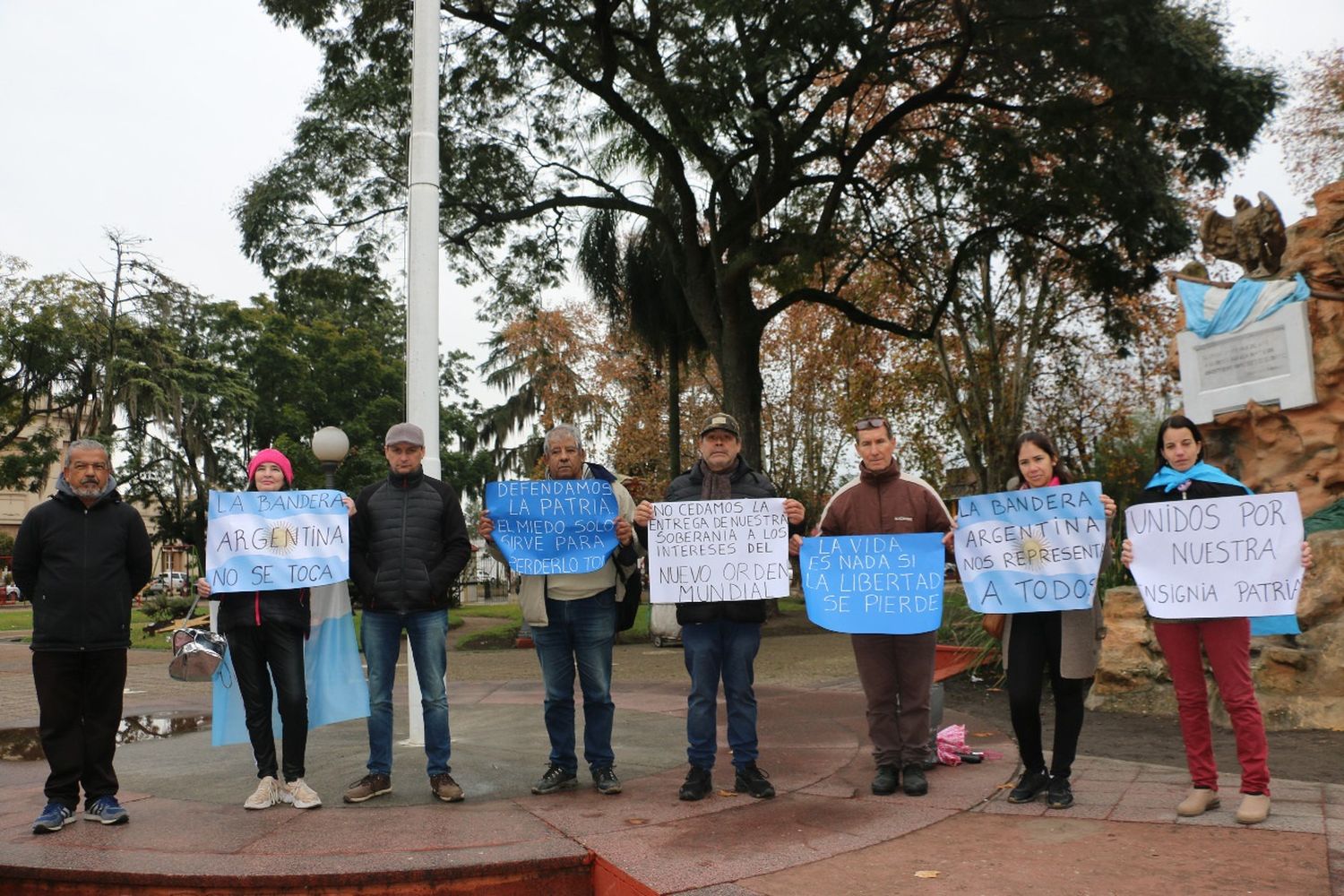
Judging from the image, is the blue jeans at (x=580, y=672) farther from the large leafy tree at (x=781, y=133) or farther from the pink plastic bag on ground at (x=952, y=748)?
the large leafy tree at (x=781, y=133)

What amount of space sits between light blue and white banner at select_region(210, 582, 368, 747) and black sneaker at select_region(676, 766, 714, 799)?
6.08ft

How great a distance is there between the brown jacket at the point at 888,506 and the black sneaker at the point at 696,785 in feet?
4.98

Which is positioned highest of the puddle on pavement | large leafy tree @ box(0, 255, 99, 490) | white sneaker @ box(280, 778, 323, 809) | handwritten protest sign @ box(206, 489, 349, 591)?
large leafy tree @ box(0, 255, 99, 490)

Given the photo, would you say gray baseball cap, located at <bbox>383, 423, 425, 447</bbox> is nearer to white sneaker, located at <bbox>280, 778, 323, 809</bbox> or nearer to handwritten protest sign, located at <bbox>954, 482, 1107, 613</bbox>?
white sneaker, located at <bbox>280, 778, 323, 809</bbox>

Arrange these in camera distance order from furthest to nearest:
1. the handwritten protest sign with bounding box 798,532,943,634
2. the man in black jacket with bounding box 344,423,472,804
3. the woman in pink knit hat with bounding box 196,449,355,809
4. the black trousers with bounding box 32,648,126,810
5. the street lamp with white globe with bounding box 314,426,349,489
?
the street lamp with white globe with bounding box 314,426,349,489, the handwritten protest sign with bounding box 798,532,943,634, the man in black jacket with bounding box 344,423,472,804, the woman in pink knit hat with bounding box 196,449,355,809, the black trousers with bounding box 32,648,126,810

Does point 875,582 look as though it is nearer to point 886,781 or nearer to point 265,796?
point 886,781

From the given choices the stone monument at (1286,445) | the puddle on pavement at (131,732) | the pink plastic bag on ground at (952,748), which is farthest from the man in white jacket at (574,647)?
the stone monument at (1286,445)

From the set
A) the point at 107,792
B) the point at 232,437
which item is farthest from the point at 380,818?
the point at 232,437

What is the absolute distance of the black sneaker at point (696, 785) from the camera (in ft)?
17.8

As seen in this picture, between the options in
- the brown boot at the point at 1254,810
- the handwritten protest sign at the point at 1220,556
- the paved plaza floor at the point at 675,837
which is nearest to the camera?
the paved plaza floor at the point at 675,837

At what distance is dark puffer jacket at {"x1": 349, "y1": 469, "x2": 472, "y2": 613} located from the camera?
5.52 m

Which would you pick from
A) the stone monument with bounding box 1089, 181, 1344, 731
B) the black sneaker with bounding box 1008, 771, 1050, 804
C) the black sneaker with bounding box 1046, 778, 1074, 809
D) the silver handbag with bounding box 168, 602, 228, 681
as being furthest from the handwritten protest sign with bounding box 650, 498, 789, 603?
the stone monument with bounding box 1089, 181, 1344, 731

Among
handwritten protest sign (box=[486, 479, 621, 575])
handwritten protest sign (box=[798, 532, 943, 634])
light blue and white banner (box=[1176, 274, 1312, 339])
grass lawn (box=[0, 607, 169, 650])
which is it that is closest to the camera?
handwritten protest sign (box=[798, 532, 943, 634])

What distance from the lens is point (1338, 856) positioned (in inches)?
163
